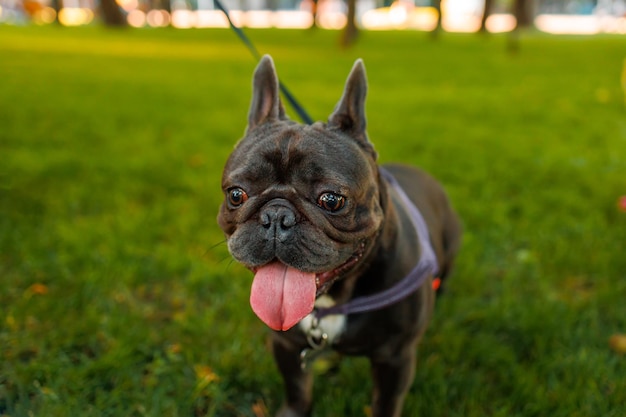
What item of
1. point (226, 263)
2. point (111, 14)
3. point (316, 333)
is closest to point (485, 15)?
point (111, 14)

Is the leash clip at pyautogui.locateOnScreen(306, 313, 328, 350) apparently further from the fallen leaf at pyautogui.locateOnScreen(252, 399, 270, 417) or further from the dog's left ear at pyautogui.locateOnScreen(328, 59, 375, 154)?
the dog's left ear at pyautogui.locateOnScreen(328, 59, 375, 154)

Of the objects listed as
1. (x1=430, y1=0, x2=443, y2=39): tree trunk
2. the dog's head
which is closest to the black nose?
the dog's head

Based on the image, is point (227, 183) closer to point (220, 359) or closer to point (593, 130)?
point (220, 359)

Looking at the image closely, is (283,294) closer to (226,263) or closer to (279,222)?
(279,222)

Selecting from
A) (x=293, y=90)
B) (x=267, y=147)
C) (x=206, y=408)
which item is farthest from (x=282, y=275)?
(x=293, y=90)

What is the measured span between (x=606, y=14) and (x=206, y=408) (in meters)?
57.5

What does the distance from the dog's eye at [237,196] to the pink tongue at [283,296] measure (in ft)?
0.83

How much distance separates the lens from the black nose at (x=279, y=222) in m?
1.77

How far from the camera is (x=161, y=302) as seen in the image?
10.5 feet

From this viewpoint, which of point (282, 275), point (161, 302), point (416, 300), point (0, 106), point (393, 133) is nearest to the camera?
point (282, 275)

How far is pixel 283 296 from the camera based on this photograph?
182 centimetres

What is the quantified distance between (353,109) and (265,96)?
0.37 meters

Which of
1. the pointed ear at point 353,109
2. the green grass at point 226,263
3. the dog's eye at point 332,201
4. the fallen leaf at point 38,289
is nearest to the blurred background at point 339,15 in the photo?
the green grass at point 226,263

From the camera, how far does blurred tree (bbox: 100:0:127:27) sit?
2591cm
